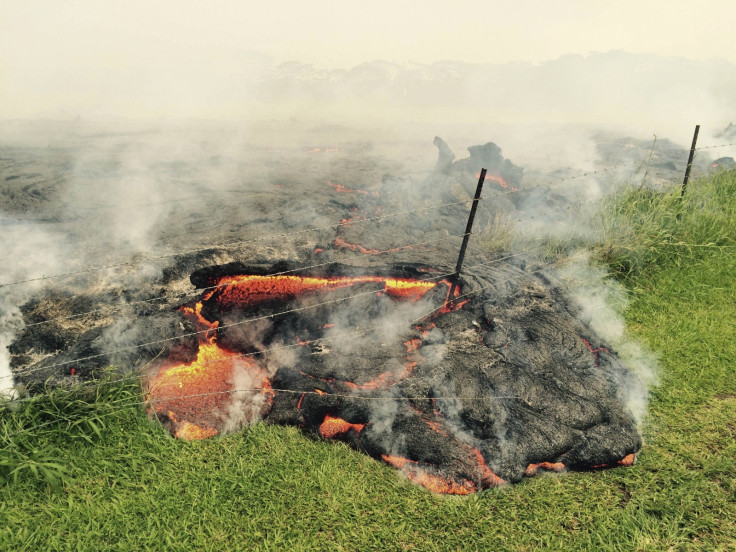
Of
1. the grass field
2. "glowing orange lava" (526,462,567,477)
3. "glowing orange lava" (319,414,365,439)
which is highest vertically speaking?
"glowing orange lava" (319,414,365,439)

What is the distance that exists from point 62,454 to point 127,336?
0.99m

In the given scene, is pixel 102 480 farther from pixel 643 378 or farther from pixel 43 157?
pixel 43 157

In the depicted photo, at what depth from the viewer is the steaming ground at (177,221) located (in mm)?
3699

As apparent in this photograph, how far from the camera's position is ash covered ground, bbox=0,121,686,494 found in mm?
3189

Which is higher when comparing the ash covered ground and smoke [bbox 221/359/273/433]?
the ash covered ground

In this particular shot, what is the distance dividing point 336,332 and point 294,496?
4.80ft

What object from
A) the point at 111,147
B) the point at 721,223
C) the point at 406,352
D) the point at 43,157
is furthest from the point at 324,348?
the point at 111,147

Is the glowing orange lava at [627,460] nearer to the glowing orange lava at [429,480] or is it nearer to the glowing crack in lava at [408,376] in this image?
the glowing crack in lava at [408,376]

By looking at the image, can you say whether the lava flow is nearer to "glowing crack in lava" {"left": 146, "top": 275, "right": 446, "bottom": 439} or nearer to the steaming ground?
"glowing crack in lava" {"left": 146, "top": 275, "right": 446, "bottom": 439}

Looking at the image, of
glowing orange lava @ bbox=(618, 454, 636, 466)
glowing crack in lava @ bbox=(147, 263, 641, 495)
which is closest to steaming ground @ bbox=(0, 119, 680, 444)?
glowing crack in lava @ bbox=(147, 263, 641, 495)

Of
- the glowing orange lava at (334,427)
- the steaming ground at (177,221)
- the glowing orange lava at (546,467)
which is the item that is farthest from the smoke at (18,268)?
the glowing orange lava at (546,467)

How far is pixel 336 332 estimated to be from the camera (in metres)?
3.93

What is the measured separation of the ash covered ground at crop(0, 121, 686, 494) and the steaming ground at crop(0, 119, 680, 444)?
0.03 metres

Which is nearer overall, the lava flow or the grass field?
the grass field
